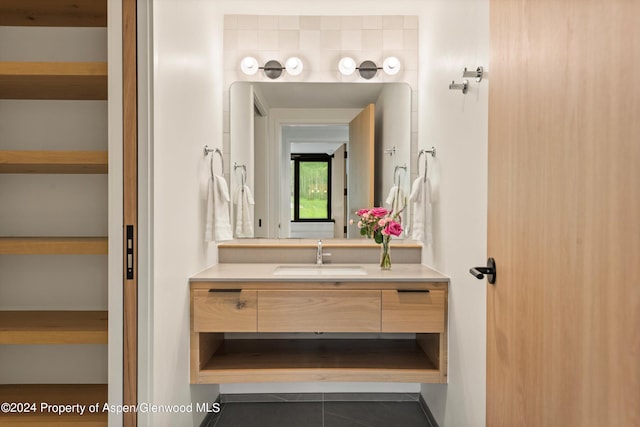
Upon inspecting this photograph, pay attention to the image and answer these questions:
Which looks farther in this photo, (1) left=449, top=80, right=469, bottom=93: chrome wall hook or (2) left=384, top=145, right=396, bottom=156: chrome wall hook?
(2) left=384, top=145, right=396, bottom=156: chrome wall hook

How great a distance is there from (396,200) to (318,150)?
23.7 inches

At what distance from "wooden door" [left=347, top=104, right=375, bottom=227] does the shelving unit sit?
1.47 m

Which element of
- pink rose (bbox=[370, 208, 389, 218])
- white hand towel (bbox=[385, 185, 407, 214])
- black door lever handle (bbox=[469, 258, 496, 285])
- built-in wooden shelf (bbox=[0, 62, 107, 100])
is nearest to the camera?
black door lever handle (bbox=[469, 258, 496, 285])

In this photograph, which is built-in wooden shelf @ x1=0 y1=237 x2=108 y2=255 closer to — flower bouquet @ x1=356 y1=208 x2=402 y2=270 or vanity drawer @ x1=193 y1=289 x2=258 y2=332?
vanity drawer @ x1=193 y1=289 x2=258 y2=332

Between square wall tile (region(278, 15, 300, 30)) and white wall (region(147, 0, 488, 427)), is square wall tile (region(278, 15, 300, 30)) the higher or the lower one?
the higher one

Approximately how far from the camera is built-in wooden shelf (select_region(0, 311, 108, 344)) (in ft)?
4.80

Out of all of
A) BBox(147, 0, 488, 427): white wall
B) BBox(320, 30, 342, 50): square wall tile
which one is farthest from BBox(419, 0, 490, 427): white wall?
BBox(320, 30, 342, 50): square wall tile

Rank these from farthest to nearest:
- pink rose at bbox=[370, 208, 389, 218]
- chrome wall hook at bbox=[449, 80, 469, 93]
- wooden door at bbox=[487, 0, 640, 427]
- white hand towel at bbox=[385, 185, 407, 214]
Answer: white hand towel at bbox=[385, 185, 407, 214], pink rose at bbox=[370, 208, 389, 218], chrome wall hook at bbox=[449, 80, 469, 93], wooden door at bbox=[487, 0, 640, 427]

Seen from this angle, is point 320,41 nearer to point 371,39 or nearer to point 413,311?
point 371,39

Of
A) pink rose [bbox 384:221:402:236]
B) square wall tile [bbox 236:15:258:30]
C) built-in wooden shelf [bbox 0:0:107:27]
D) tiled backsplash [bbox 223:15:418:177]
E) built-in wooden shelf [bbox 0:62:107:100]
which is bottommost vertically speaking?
pink rose [bbox 384:221:402:236]

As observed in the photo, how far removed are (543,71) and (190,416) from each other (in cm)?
199

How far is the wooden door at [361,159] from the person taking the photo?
2.66m

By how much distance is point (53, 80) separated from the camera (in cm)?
151

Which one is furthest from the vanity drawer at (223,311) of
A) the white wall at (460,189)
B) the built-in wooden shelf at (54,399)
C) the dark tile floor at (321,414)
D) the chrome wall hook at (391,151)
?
the chrome wall hook at (391,151)
